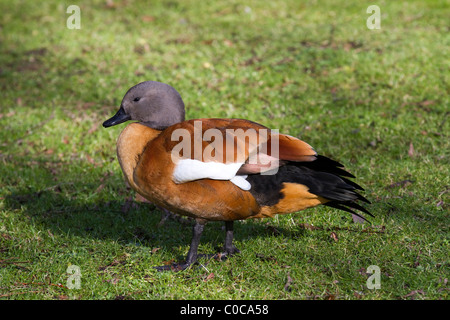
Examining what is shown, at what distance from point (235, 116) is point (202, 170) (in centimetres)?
344

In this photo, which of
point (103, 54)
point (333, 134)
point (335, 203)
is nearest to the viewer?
point (335, 203)

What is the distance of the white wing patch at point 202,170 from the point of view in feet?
12.4

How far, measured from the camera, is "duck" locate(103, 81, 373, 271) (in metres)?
3.84

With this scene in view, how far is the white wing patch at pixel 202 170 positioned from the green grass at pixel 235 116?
0.82m

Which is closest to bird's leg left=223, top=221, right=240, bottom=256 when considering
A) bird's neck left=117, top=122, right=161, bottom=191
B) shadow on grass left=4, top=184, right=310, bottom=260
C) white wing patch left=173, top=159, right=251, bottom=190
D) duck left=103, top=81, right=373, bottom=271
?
shadow on grass left=4, top=184, right=310, bottom=260

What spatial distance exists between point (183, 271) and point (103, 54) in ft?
19.1

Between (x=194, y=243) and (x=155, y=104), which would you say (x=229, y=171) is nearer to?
(x=194, y=243)

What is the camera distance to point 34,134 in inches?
271

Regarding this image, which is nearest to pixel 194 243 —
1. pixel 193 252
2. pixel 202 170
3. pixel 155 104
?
pixel 193 252

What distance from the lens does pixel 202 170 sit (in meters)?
3.78

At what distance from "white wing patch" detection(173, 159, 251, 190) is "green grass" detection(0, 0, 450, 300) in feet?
2.71

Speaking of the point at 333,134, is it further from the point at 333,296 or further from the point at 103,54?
the point at 103,54

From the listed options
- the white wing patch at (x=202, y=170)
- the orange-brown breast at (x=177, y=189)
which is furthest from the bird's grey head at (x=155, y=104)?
the white wing patch at (x=202, y=170)

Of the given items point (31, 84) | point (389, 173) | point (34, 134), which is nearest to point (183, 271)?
point (389, 173)
